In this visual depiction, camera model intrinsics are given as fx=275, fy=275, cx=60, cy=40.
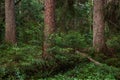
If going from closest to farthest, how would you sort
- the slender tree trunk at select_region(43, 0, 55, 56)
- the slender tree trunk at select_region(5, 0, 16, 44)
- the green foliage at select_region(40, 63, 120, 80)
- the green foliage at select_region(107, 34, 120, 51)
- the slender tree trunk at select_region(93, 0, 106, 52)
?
the green foliage at select_region(40, 63, 120, 80) → the slender tree trunk at select_region(43, 0, 55, 56) → the slender tree trunk at select_region(93, 0, 106, 52) → the green foliage at select_region(107, 34, 120, 51) → the slender tree trunk at select_region(5, 0, 16, 44)

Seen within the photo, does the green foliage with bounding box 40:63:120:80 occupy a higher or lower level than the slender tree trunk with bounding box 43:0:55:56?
lower

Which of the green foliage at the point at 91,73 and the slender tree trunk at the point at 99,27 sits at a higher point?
the slender tree trunk at the point at 99,27

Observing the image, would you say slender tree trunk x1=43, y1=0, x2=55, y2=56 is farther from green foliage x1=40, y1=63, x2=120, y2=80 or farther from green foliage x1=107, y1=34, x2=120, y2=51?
green foliage x1=107, y1=34, x2=120, y2=51

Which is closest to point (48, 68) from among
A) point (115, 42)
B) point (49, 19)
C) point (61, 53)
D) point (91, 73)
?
point (61, 53)

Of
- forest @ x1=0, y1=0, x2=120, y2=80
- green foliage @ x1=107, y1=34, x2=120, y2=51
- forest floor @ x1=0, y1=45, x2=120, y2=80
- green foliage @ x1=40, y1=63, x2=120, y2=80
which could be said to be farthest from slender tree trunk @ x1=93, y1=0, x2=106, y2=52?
green foliage @ x1=40, y1=63, x2=120, y2=80

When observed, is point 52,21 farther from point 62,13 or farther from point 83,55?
point 62,13

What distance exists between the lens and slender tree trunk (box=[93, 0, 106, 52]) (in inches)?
512

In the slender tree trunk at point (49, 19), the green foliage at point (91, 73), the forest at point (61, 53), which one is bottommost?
the green foliage at point (91, 73)

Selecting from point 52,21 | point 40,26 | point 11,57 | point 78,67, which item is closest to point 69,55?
point 78,67

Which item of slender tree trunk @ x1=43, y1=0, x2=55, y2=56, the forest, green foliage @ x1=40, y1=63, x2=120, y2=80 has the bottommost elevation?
green foliage @ x1=40, y1=63, x2=120, y2=80

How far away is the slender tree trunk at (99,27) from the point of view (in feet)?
42.7

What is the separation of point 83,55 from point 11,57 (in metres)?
3.14

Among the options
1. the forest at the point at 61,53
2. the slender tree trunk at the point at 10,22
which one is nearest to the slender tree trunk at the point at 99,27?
the forest at the point at 61,53

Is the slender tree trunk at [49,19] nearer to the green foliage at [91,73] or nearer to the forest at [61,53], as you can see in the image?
the forest at [61,53]
